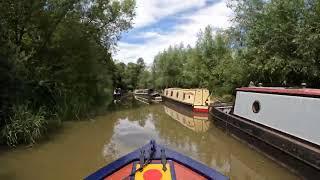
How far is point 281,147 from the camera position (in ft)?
29.9

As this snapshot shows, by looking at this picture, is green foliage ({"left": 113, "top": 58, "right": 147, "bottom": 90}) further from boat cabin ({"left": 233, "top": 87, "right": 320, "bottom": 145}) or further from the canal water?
boat cabin ({"left": 233, "top": 87, "right": 320, "bottom": 145})

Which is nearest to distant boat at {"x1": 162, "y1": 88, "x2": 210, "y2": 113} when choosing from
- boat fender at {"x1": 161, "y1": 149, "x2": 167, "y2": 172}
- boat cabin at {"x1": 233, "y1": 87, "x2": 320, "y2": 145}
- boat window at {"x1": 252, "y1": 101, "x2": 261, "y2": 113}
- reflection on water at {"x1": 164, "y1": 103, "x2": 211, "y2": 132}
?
reflection on water at {"x1": 164, "y1": 103, "x2": 211, "y2": 132}

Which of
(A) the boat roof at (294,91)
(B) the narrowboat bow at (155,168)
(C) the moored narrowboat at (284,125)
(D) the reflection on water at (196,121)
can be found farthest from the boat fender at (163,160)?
(D) the reflection on water at (196,121)

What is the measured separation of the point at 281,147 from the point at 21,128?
745 cm

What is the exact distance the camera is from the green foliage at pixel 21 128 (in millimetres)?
10852

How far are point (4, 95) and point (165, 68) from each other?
4103 cm

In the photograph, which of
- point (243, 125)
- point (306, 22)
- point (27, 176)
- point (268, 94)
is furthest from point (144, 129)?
point (306, 22)

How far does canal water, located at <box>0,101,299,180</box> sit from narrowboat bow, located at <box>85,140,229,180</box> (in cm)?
295

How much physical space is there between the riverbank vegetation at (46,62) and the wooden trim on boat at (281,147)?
6.65 m

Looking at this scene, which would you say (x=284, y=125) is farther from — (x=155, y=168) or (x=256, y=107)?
(x=155, y=168)

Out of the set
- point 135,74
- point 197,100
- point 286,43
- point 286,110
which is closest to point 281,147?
point 286,110

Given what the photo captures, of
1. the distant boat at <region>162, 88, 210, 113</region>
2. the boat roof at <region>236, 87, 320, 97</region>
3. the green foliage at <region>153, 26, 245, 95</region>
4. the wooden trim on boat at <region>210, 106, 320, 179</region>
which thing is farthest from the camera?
the green foliage at <region>153, 26, 245, 95</region>

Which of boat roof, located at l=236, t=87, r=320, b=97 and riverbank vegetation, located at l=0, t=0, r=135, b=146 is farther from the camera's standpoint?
riverbank vegetation, located at l=0, t=0, r=135, b=146

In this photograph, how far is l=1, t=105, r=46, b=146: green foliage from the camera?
10.9m
